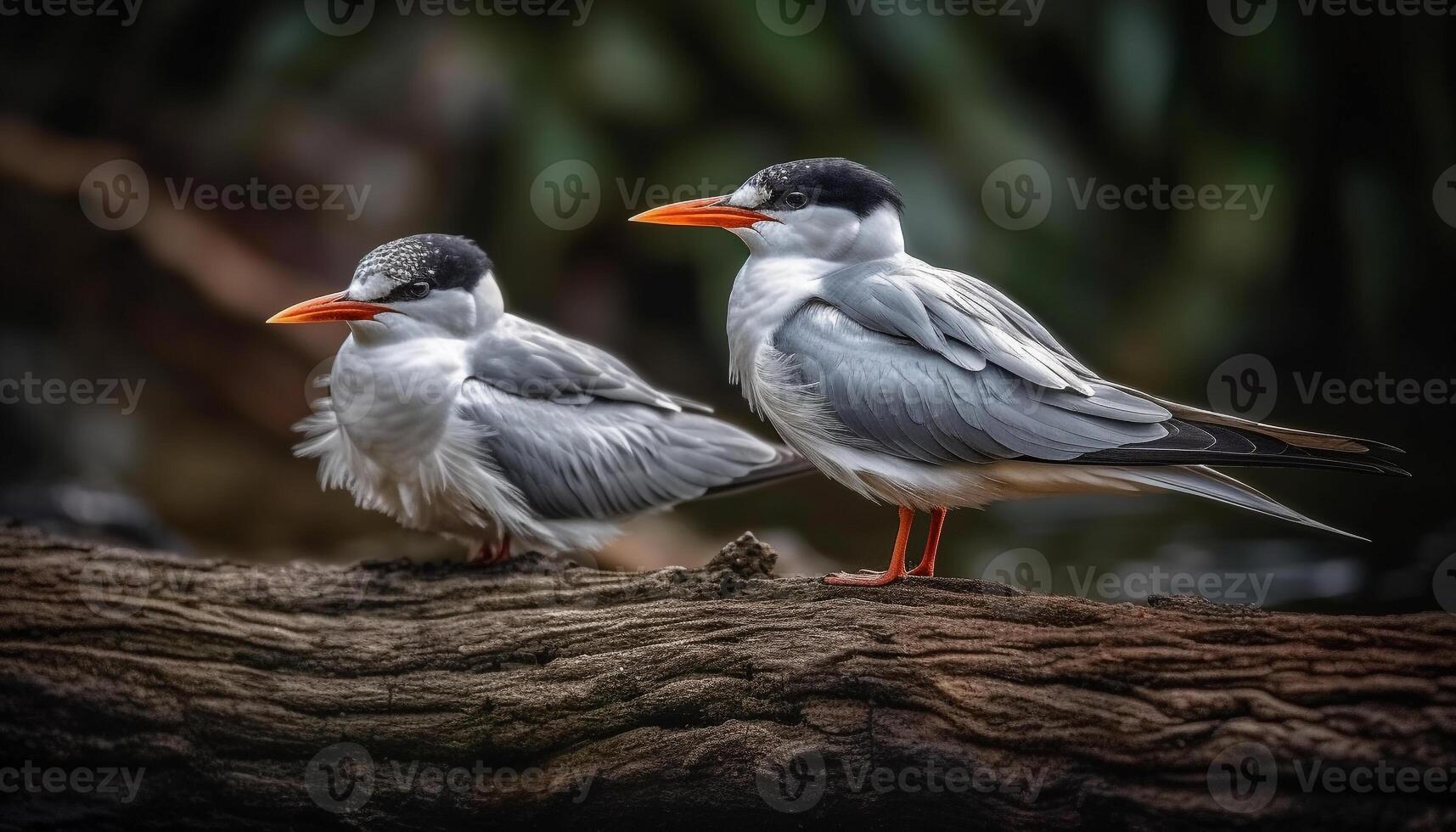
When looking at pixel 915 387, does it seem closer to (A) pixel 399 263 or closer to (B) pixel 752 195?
(B) pixel 752 195

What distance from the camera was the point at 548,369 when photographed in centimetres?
359

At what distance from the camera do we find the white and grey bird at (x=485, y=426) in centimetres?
339

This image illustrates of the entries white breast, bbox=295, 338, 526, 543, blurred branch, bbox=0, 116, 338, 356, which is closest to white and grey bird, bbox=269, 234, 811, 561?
white breast, bbox=295, 338, 526, 543

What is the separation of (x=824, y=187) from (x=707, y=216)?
325mm

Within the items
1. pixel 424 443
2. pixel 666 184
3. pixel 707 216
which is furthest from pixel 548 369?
pixel 666 184

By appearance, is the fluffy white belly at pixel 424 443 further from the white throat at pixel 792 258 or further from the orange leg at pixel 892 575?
the orange leg at pixel 892 575

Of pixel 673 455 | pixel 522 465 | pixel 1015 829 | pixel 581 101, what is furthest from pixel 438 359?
pixel 581 101

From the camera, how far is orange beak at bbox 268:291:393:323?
325cm

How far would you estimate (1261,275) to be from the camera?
6.85m

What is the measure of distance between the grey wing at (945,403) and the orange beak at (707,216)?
36 centimetres

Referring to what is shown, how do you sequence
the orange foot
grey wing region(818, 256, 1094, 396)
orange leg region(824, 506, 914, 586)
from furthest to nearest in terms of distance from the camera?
the orange foot, orange leg region(824, 506, 914, 586), grey wing region(818, 256, 1094, 396)

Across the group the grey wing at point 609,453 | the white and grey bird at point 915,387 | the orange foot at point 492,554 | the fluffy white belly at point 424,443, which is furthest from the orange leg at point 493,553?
the white and grey bird at point 915,387

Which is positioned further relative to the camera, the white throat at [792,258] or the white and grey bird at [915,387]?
the white throat at [792,258]

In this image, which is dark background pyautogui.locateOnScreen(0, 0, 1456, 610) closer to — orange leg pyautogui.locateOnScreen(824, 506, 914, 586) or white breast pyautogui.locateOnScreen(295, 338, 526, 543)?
white breast pyautogui.locateOnScreen(295, 338, 526, 543)
